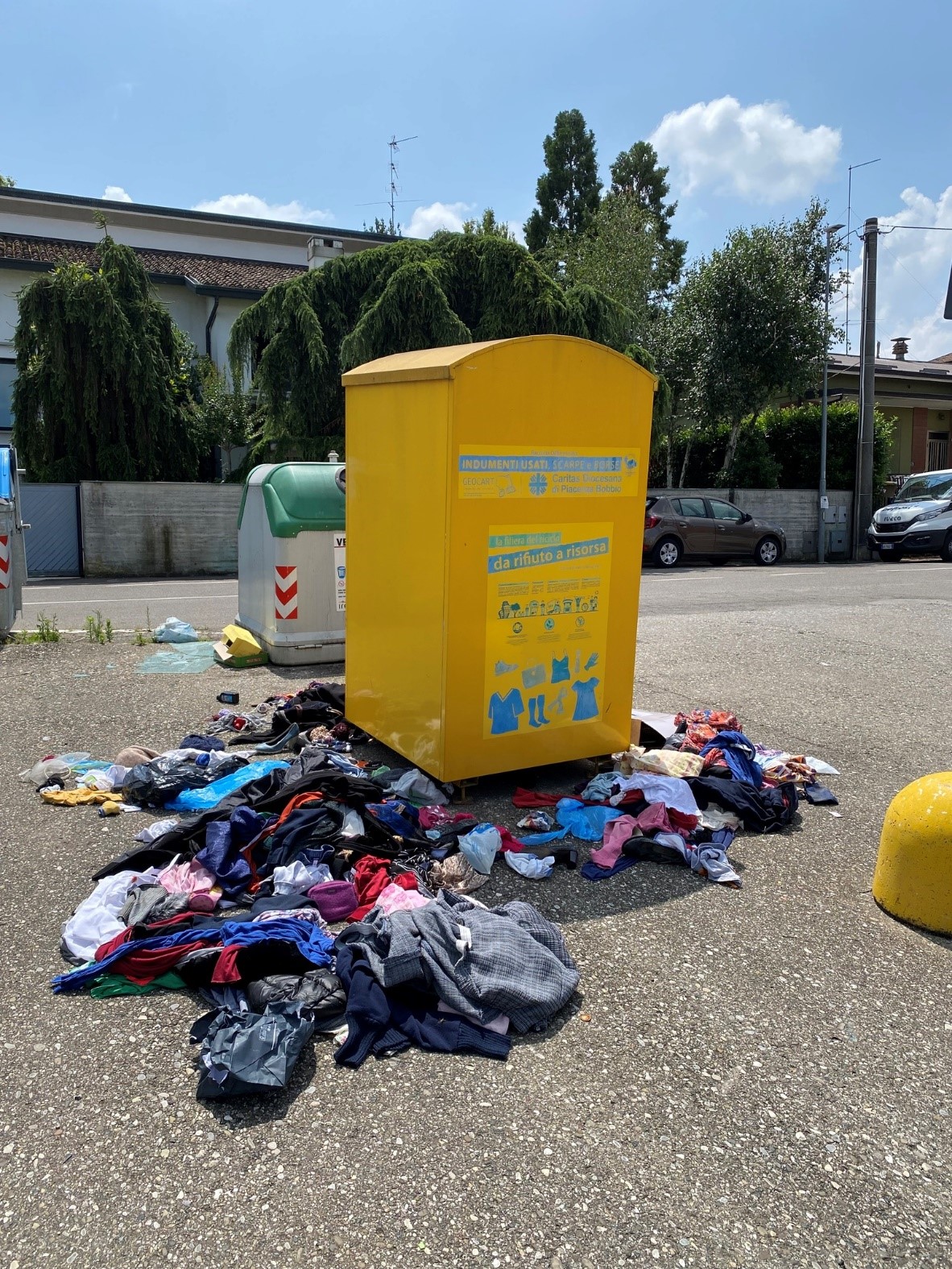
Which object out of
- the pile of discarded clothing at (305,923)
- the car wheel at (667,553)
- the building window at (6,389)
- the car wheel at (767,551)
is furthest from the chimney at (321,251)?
the pile of discarded clothing at (305,923)

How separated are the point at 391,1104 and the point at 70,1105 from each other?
0.88 metres

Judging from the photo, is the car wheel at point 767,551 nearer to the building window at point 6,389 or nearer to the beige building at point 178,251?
the beige building at point 178,251

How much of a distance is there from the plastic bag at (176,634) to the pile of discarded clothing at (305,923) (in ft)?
13.5

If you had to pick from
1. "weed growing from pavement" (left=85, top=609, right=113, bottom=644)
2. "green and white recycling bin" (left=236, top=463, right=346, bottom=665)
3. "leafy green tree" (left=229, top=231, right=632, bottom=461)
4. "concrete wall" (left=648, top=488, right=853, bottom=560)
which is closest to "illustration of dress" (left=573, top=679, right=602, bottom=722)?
"green and white recycling bin" (left=236, top=463, right=346, bottom=665)

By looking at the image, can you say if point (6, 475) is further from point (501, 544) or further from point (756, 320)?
point (756, 320)

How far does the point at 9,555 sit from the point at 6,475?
970 millimetres

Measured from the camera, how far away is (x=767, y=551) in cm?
2136

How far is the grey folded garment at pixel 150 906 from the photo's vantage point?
3.57 m

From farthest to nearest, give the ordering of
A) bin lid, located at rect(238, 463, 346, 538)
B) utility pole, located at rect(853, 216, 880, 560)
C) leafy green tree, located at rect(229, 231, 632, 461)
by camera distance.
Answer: utility pole, located at rect(853, 216, 880, 560)
leafy green tree, located at rect(229, 231, 632, 461)
bin lid, located at rect(238, 463, 346, 538)

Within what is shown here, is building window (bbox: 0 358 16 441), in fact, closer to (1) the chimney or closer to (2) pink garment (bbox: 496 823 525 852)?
(1) the chimney

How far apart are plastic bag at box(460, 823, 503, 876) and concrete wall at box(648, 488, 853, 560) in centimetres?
2046

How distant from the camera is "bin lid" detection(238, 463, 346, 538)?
7656 millimetres

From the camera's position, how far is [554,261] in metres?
29.6

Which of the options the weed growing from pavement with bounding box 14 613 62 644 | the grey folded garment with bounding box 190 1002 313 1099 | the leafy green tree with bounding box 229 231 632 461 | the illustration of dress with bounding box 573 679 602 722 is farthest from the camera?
the leafy green tree with bounding box 229 231 632 461
